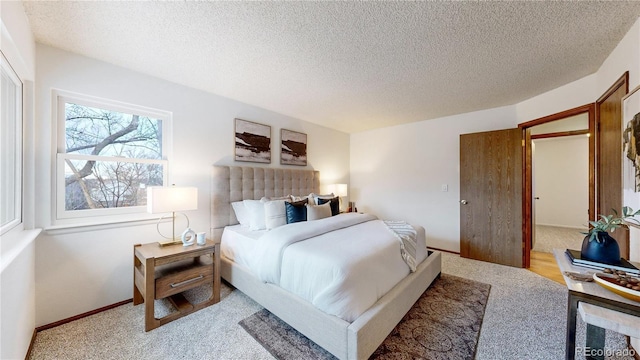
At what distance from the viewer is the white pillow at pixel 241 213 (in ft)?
9.58

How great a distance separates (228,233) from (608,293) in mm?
3030

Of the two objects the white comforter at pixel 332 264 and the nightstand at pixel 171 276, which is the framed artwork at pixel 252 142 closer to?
the nightstand at pixel 171 276

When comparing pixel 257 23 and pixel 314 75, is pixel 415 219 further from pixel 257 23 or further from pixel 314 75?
pixel 257 23

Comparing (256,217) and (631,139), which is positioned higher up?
(631,139)

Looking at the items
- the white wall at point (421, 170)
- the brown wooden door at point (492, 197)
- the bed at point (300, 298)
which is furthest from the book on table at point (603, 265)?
the white wall at point (421, 170)

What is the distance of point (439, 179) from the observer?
4020 millimetres

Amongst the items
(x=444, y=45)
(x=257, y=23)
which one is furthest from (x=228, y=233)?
(x=444, y=45)

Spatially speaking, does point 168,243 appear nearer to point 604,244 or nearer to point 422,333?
point 422,333

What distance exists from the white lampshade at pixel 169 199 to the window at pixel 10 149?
79 centimetres

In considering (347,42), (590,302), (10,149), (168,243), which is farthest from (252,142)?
(590,302)

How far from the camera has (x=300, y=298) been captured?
1752mm

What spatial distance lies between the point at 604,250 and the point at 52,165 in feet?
13.6

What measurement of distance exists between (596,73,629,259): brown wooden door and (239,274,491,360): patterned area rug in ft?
4.28

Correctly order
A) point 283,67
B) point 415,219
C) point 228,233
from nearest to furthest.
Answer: point 283,67 → point 228,233 → point 415,219
